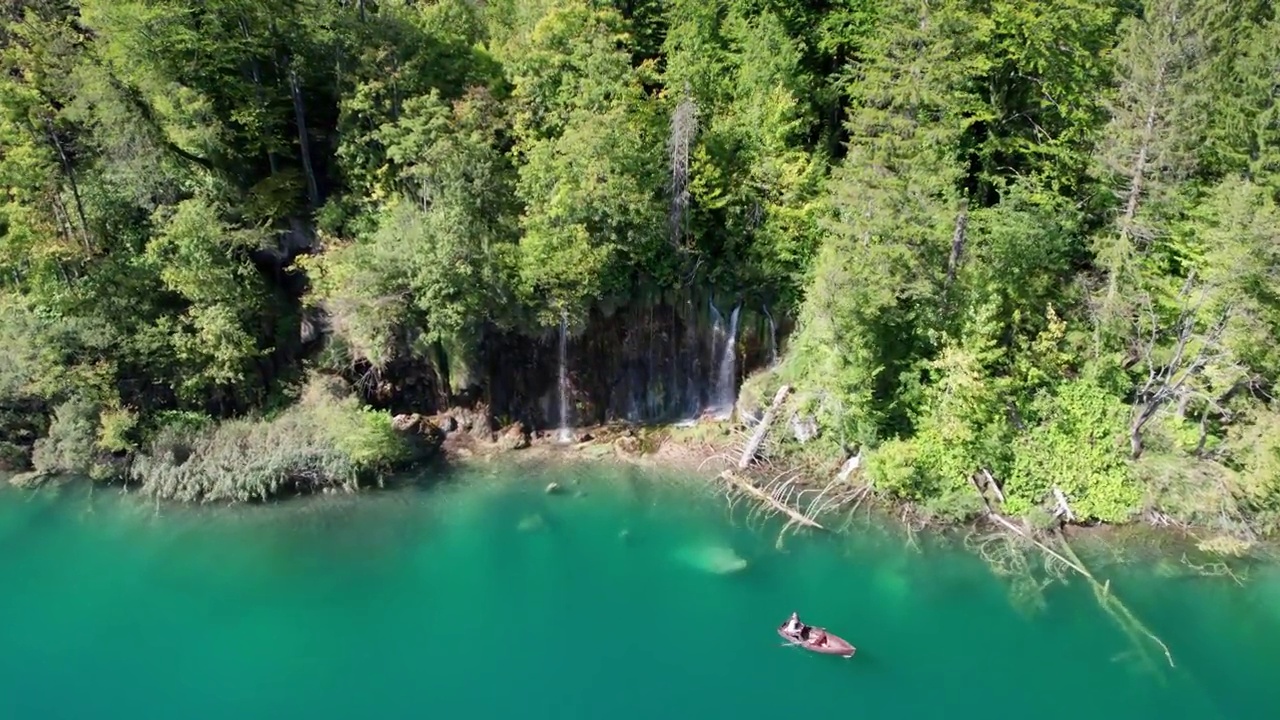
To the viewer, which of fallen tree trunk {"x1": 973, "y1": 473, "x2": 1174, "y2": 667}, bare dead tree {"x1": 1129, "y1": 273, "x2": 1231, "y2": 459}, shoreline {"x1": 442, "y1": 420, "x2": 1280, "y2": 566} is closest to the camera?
fallen tree trunk {"x1": 973, "y1": 473, "x2": 1174, "y2": 667}

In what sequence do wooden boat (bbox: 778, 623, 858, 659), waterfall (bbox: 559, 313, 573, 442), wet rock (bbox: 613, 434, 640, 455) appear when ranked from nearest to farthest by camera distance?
1. wooden boat (bbox: 778, 623, 858, 659)
2. wet rock (bbox: 613, 434, 640, 455)
3. waterfall (bbox: 559, 313, 573, 442)

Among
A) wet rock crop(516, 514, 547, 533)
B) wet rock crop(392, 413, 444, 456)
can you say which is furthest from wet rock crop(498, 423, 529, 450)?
wet rock crop(516, 514, 547, 533)

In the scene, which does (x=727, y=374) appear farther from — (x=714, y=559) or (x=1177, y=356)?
(x=1177, y=356)

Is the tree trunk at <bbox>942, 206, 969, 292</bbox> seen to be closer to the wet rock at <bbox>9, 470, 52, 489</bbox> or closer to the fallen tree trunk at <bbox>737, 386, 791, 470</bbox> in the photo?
the fallen tree trunk at <bbox>737, 386, 791, 470</bbox>

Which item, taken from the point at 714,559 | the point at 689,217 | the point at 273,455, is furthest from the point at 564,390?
the point at 273,455

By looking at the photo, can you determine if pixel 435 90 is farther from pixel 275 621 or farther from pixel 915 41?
pixel 275 621

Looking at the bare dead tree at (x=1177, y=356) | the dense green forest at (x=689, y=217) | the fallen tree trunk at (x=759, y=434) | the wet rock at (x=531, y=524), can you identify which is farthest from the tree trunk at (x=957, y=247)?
the wet rock at (x=531, y=524)
